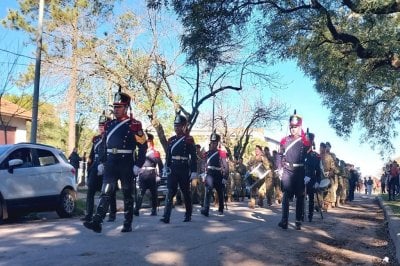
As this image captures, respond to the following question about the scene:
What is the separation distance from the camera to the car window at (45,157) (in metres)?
12.5

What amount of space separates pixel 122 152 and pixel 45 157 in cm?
450

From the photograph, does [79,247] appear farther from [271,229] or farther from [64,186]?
[64,186]

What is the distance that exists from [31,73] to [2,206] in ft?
48.2

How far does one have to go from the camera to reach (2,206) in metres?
11.0

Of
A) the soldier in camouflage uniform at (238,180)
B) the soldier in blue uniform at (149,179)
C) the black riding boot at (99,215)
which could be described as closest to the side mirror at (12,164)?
the soldier in blue uniform at (149,179)

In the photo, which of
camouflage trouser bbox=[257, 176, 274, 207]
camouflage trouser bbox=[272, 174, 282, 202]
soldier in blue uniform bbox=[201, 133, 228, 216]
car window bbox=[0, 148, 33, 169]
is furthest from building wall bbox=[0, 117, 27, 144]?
soldier in blue uniform bbox=[201, 133, 228, 216]

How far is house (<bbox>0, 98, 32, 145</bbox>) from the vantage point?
1155 inches

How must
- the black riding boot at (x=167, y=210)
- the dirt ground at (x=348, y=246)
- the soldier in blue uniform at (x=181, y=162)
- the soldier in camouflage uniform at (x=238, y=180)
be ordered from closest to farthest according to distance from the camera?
1. the dirt ground at (x=348, y=246)
2. the black riding boot at (x=167, y=210)
3. the soldier in blue uniform at (x=181, y=162)
4. the soldier in camouflage uniform at (x=238, y=180)

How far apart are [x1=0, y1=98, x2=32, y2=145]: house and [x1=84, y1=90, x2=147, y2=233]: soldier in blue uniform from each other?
2092 cm

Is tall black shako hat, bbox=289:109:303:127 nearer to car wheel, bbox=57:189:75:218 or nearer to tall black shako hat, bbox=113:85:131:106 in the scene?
tall black shako hat, bbox=113:85:131:106

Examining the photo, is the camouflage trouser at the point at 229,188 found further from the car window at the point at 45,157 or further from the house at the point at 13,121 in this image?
the house at the point at 13,121

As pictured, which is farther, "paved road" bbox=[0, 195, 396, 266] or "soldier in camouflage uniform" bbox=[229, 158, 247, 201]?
"soldier in camouflage uniform" bbox=[229, 158, 247, 201]

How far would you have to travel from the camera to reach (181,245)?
776cm

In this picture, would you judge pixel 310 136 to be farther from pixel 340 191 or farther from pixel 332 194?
pixel 340 191
